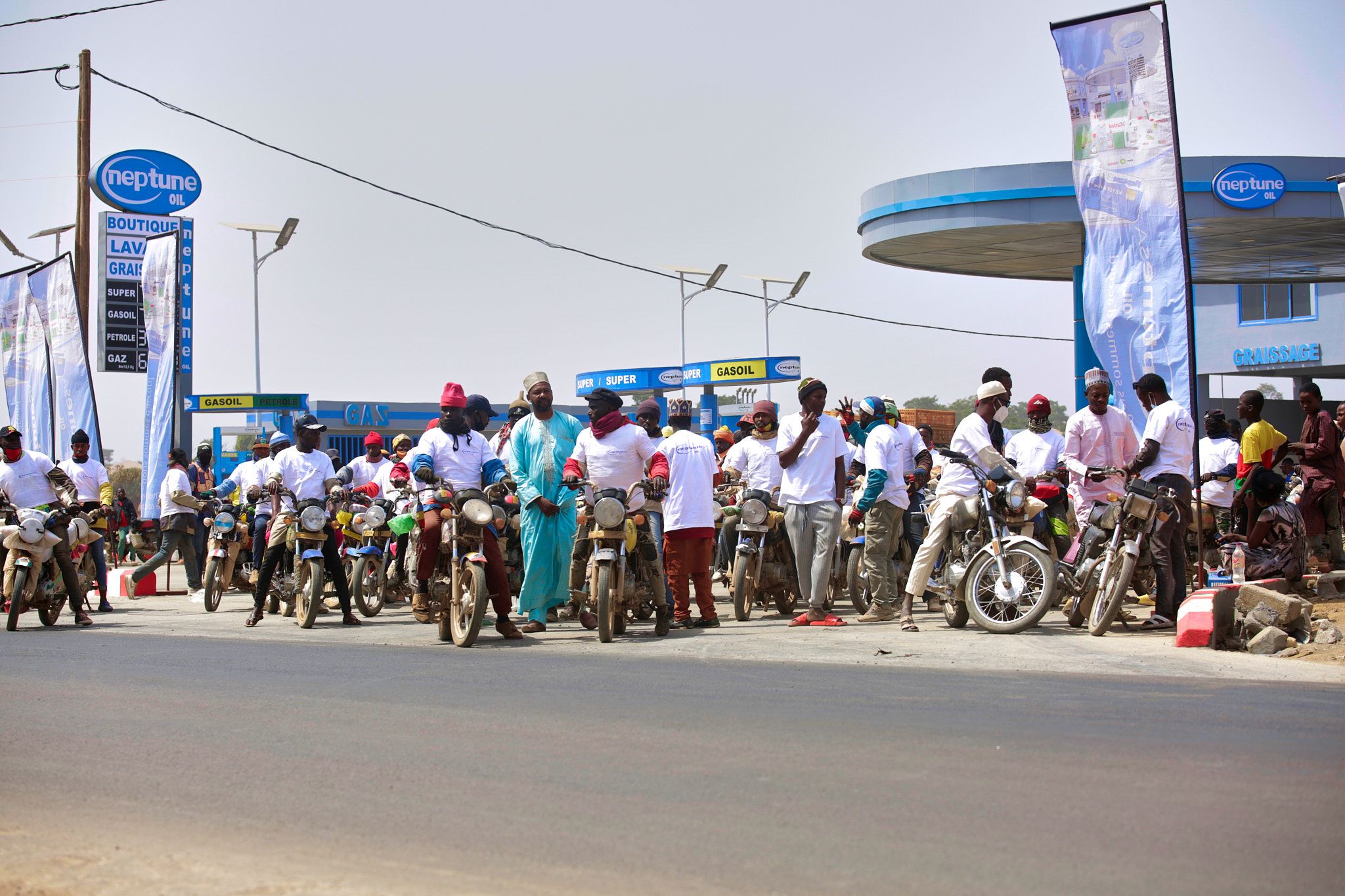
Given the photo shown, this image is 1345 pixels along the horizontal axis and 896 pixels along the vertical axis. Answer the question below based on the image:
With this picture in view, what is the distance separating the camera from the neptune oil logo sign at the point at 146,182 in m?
25.5

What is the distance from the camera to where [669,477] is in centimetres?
1047

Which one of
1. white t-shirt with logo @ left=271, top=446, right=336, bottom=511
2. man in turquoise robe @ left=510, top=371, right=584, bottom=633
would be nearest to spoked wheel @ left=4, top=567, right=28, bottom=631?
white t-shirt with logo @ left=271, top=446, right=336, bottom=511

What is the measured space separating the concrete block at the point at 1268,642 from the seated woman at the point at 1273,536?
2280 millimetres

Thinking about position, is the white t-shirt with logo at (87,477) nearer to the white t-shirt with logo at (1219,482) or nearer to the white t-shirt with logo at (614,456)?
the white t-shirt with logo at (614,456)

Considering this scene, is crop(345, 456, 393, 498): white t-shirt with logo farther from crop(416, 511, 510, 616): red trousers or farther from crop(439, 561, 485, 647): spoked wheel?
crop(439, 561, 485, 647): spoked wheel

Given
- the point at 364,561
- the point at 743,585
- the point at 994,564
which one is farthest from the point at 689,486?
the point at 364,561

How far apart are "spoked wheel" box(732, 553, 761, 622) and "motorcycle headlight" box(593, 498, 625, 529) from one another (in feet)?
7.24

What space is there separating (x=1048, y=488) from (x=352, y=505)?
7.37 meters

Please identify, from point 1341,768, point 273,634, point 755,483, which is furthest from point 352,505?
point 1341,768

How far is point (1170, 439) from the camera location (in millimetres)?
9656

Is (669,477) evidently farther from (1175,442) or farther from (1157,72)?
(1157,72)

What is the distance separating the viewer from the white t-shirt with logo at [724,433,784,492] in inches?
482

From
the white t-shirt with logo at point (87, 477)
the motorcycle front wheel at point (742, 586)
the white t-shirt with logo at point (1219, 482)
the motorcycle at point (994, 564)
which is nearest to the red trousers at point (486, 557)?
the motorcycle front wheel at point (742, 586)

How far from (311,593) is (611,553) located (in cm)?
378
